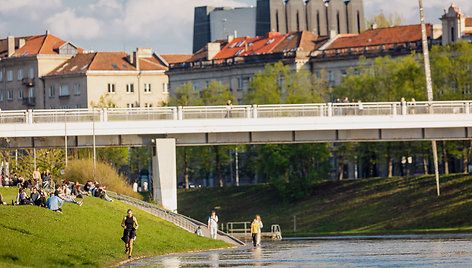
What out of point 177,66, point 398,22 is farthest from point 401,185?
point 398,22

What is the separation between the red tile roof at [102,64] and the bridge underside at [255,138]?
284ft

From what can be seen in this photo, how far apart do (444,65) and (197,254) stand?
5574 cm

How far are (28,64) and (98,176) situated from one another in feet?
296

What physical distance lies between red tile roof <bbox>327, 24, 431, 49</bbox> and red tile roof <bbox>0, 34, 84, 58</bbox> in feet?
148

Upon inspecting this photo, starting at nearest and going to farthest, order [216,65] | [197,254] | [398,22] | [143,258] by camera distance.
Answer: [143,258] < [197,254] < [216,65] < [398,22]

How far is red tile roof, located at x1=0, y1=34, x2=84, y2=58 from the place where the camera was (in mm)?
163625

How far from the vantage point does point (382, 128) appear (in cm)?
7106

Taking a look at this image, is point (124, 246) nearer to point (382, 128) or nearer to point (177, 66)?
point (382, 128)

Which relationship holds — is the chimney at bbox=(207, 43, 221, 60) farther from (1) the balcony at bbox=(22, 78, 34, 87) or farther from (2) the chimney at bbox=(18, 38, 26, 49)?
(2) the chimney at bbox=(18, 38, 26, 49)

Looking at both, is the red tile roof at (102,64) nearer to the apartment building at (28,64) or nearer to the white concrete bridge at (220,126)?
the apartment building at (28,64)

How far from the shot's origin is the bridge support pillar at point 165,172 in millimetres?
71375

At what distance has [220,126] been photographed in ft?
233

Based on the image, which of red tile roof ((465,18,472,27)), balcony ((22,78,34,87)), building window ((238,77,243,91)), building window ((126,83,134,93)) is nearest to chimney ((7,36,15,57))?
balcony ((22,78,34,87))

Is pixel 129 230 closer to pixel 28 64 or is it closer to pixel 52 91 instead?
pixel 52 91
